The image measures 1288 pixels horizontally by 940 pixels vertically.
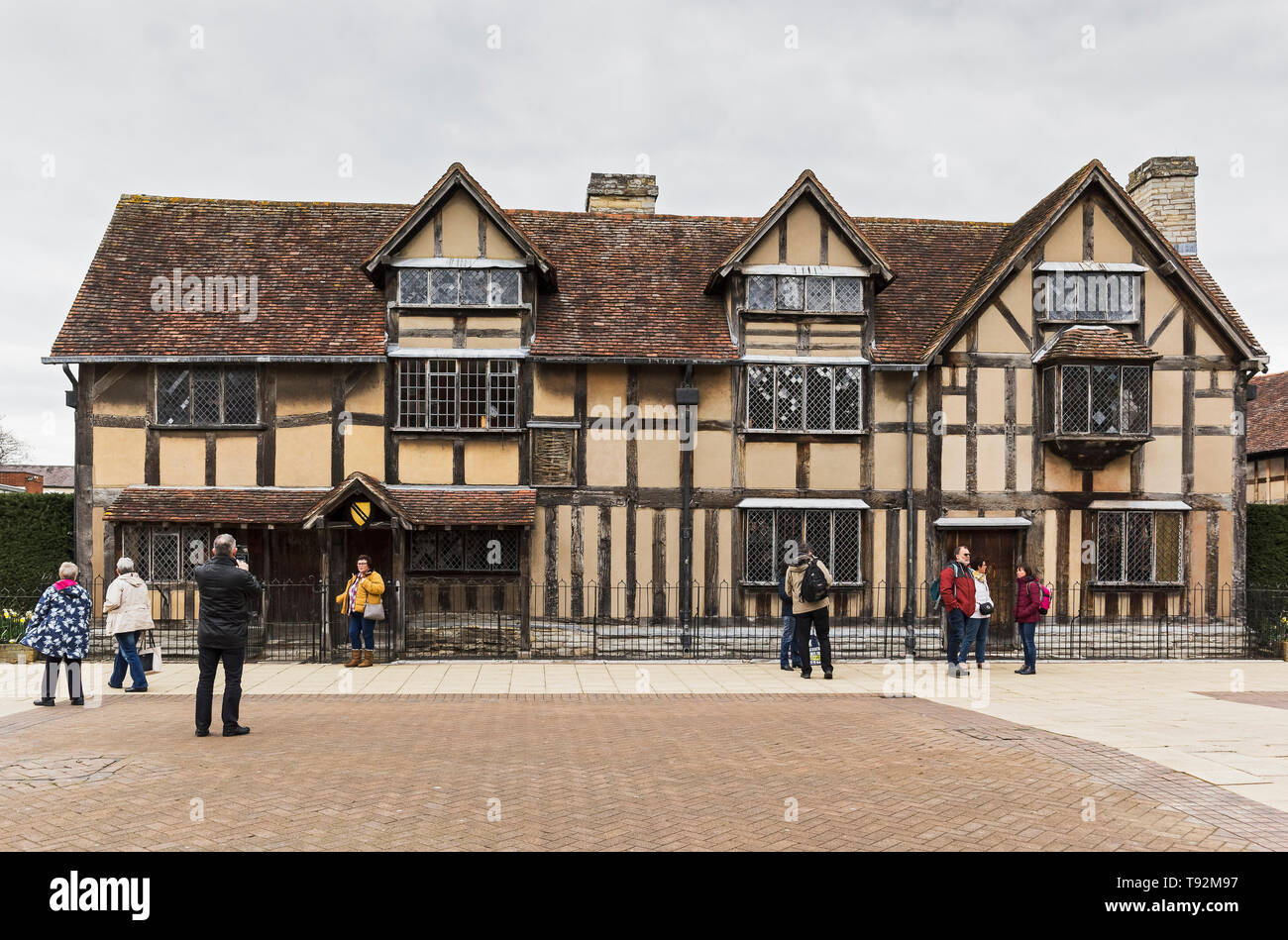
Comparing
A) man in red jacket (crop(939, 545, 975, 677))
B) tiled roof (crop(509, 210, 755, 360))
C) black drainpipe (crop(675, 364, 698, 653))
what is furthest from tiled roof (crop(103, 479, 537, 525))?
man in red jacket (crop(939, 545, 975, 677))

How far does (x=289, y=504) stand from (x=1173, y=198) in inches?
785

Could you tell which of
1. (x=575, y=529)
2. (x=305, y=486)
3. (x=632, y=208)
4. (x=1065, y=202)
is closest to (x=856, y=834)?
(x=575, y=529)

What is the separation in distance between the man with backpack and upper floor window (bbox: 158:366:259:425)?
10841 millimetres

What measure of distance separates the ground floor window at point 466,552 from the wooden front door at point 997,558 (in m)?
8.47

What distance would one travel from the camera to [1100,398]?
18.2 metres

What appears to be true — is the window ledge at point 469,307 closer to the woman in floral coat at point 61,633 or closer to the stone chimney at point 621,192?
the stone chimney at point 621,192

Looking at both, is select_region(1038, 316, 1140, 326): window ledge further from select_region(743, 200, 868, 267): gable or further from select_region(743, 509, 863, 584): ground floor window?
select_region(743, 509, 863, 584): ground floor window

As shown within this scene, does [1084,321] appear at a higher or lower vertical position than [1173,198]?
lower

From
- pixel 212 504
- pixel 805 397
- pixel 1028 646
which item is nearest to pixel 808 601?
pixel 1028 646

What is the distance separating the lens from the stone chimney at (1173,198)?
827 inches

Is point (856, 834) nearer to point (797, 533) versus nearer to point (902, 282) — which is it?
point (797, 533)

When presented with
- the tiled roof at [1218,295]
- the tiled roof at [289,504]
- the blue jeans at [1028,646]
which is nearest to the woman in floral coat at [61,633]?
the tiled roof at [289,504]

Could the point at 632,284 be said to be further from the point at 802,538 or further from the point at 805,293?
the point at 802,538

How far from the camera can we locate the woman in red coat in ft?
48.4
